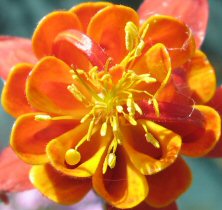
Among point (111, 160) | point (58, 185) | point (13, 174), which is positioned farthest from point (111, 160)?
point (13, 174)

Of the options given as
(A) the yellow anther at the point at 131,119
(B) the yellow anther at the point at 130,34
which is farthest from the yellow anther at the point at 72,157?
(B) the yellow anther at the point at 130,34

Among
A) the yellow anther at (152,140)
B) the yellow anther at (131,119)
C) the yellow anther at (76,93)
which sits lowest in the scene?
the yellow anther at (152,140)

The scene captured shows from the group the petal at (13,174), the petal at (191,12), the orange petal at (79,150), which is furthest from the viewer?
the petal at (191,12)

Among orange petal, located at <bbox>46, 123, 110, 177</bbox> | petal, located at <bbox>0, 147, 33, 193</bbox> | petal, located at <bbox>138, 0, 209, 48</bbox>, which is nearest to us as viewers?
orange petal, located at <bbox>46, 123, 110, 177</bbox>

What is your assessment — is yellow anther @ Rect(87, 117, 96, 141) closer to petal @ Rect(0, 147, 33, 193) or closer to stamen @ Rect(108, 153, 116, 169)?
stamen @ Rect(108, 153, 116, 169)

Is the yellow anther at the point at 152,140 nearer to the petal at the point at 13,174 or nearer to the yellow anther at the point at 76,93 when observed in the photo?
the yellow anther at the point at 76,93

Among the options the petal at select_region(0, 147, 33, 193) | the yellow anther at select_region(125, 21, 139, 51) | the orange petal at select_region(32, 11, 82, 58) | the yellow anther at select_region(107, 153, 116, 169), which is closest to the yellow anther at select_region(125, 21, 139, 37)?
the yellow anther at select_region(125, 21, 139, 51)

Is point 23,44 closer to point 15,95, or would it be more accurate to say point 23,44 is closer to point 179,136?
point 15,95
